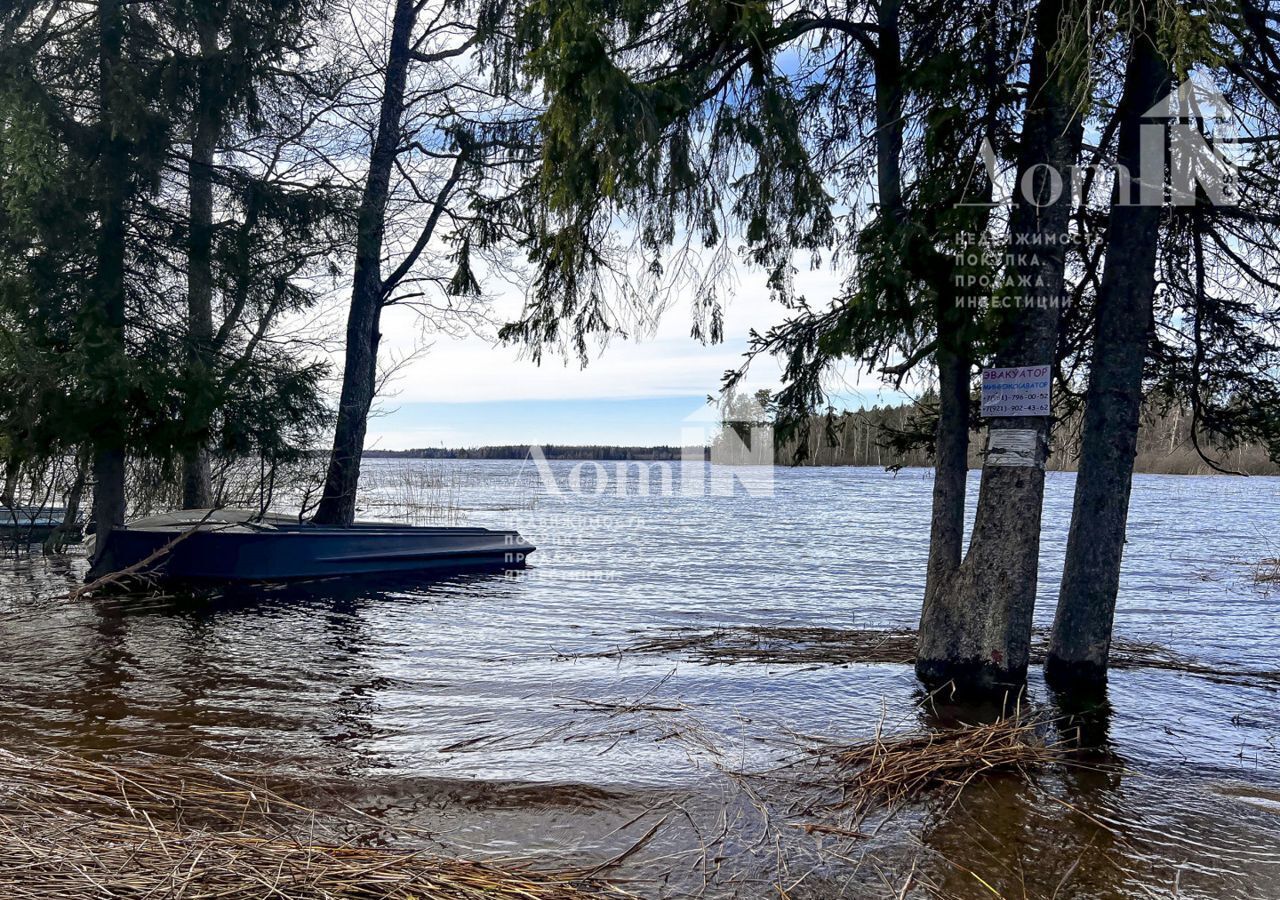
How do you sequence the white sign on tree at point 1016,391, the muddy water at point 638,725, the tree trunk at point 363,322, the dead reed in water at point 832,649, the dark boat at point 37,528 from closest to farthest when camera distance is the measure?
1. the muddy water at point 638,725
2. the white sign on tree at point 1016,391
3. the dead reed in water at point 832,649
4. the tree trunk at point 363,322
5. the dark boat at point 37,528

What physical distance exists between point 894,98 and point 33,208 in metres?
9.69

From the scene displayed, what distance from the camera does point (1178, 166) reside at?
23.8 feet

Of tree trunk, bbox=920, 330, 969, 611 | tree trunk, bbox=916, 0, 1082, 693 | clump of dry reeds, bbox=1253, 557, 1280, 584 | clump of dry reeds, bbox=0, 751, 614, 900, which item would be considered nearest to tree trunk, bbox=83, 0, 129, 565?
clump of dry reeds, bbox=0, 751, 614, 900

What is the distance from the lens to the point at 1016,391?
6375mm

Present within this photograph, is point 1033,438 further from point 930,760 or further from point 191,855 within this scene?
point 191,855

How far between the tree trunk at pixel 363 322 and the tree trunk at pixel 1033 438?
443 inches

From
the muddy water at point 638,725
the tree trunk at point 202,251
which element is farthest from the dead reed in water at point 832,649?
the tree trunk at point 202,251

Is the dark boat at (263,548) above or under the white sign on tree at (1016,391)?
under

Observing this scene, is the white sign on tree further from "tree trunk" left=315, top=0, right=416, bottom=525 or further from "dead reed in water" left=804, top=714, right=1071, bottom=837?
"tree trunk" left=315, top=0, right=416, bottom=525

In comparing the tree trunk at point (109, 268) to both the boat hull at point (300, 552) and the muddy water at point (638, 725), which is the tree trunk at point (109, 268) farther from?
the muddy water at point (638, 725)

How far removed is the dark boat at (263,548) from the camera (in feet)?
38.0

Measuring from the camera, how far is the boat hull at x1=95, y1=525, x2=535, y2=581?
1158 cm

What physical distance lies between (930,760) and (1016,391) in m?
2.76

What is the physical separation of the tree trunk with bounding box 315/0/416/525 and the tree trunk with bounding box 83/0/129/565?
3.78 m
